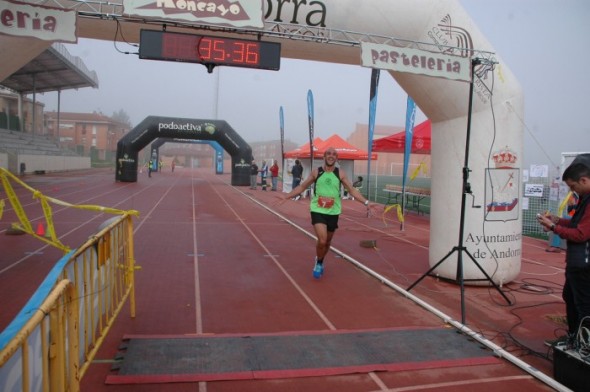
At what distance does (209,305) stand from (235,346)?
52.4 inches

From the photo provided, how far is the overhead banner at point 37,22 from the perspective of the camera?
16.9 ft

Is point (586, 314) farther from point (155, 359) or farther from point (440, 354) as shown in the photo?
point (155, 359)

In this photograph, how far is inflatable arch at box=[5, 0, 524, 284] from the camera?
6.29 meters

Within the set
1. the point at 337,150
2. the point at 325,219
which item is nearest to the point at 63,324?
the point at 325,219

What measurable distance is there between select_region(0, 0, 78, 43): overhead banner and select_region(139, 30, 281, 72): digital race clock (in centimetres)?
83

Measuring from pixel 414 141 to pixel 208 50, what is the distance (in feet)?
33.5

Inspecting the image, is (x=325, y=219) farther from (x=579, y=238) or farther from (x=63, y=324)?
(x=63, y=324)

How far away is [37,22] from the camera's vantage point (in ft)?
17.5

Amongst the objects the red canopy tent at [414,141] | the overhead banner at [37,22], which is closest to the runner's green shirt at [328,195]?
the overhead banner at [37,22]

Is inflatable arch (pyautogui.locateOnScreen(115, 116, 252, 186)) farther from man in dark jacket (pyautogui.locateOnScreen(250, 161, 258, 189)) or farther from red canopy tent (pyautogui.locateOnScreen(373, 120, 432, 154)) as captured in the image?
red canopy tent (pyautogui.locateOnScreen(373, 120, 432, 154))

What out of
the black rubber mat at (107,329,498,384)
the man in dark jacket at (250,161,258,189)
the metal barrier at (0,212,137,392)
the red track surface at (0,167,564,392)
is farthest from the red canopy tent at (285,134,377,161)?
the metal barrier at (0,212,137,392)

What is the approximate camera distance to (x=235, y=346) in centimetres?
417

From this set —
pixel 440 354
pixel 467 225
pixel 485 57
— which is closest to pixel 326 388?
pixel 440 354

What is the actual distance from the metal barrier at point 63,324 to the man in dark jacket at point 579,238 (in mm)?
3637
